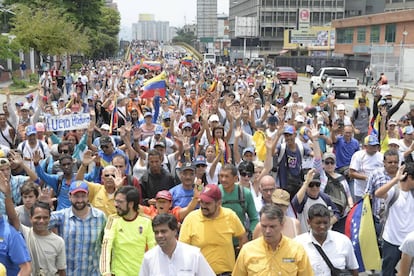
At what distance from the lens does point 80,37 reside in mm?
50000

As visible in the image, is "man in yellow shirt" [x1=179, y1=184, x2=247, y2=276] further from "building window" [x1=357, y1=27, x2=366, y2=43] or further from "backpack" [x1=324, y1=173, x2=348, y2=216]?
"building window" [x1=357, y1=27, x2=366, y2=43]

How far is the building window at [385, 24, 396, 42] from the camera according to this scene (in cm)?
5291

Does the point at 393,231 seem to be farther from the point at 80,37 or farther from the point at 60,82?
the point at 80,37

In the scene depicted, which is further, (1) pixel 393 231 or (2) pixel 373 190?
(2) pixel 373 190

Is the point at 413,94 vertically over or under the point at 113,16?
under

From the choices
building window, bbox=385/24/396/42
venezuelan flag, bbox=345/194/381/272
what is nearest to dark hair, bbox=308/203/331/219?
venezuelan flag, bbox=345/194/381/272

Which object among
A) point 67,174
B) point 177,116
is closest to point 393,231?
point 67,174

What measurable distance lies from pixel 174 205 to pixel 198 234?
120 centimetres

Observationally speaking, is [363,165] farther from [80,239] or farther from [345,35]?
[345,35]

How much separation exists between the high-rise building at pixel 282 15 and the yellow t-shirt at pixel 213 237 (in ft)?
351

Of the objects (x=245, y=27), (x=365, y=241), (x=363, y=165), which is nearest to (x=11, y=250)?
(x=365, y=241)

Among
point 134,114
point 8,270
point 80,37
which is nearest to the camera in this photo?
point 8,270

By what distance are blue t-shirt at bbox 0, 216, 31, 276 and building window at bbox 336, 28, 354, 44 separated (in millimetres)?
62556

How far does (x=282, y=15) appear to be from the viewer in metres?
110
